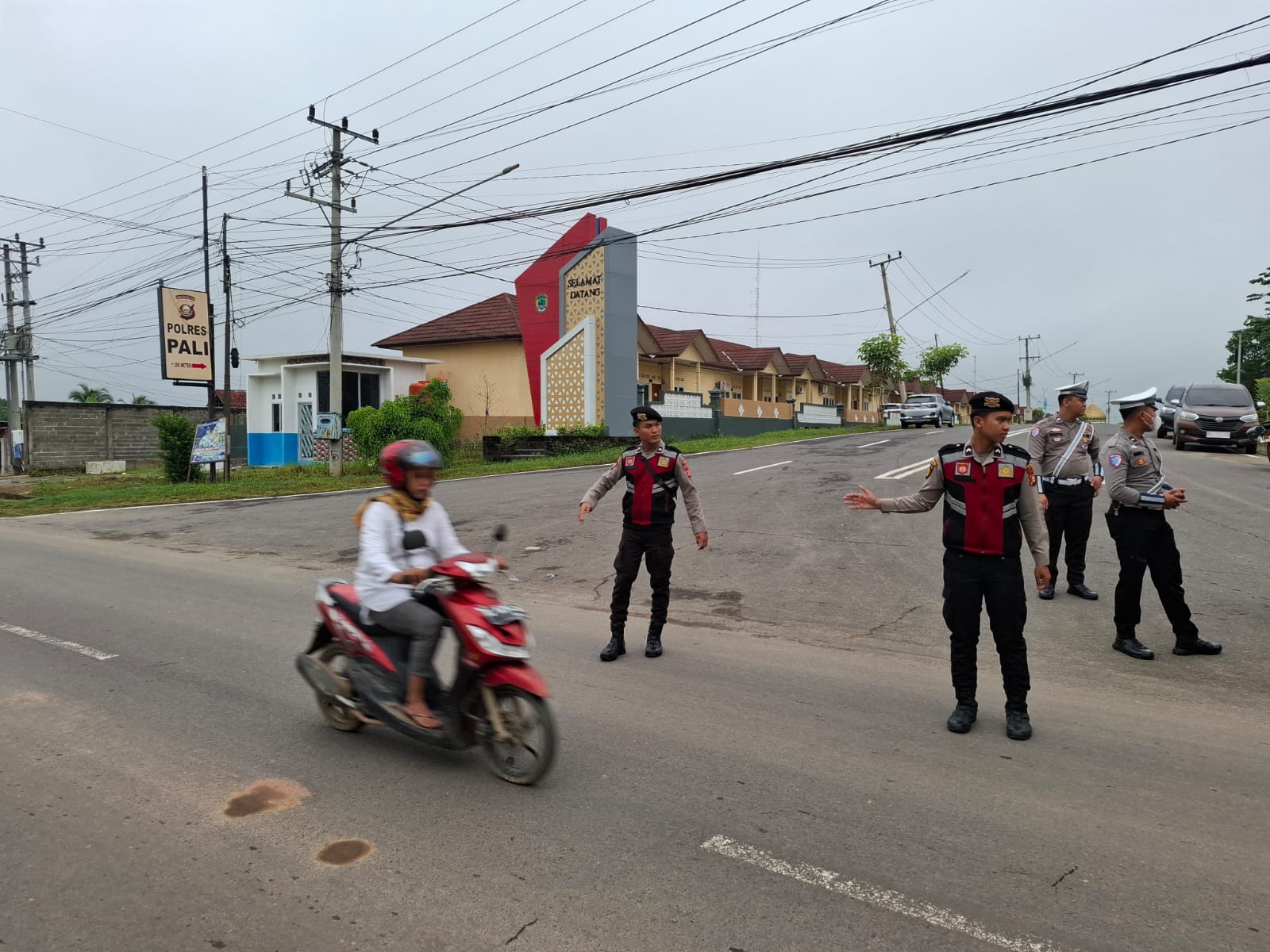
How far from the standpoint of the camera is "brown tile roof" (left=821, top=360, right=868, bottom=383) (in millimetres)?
60469

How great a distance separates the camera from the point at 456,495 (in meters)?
17.1

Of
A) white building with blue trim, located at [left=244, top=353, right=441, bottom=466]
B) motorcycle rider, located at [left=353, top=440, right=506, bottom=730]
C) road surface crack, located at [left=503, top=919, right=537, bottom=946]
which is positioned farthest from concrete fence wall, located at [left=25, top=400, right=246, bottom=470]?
road surface crack, located at [left=503, top=919, right=537, bottom=946]

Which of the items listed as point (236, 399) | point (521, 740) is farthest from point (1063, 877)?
point (236, 399)

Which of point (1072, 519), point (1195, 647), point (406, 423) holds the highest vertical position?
point (406, 423)

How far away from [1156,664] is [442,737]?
5139 mm

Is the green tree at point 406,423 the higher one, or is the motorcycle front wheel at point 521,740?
the green tree at point 406,423

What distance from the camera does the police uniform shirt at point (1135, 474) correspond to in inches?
242

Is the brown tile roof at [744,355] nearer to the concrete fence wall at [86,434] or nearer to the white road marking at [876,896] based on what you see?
the concrete fence wall at [86,434]

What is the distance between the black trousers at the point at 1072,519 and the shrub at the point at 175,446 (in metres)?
22.3

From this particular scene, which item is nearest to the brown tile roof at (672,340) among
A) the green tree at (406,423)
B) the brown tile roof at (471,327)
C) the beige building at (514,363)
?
the beige building at (514,363)

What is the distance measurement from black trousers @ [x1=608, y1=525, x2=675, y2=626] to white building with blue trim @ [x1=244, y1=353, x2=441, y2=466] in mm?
26448

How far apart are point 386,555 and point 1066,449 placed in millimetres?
6354

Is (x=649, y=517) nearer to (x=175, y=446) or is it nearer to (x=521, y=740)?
(x=521, y=740)

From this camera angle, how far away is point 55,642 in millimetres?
6758
